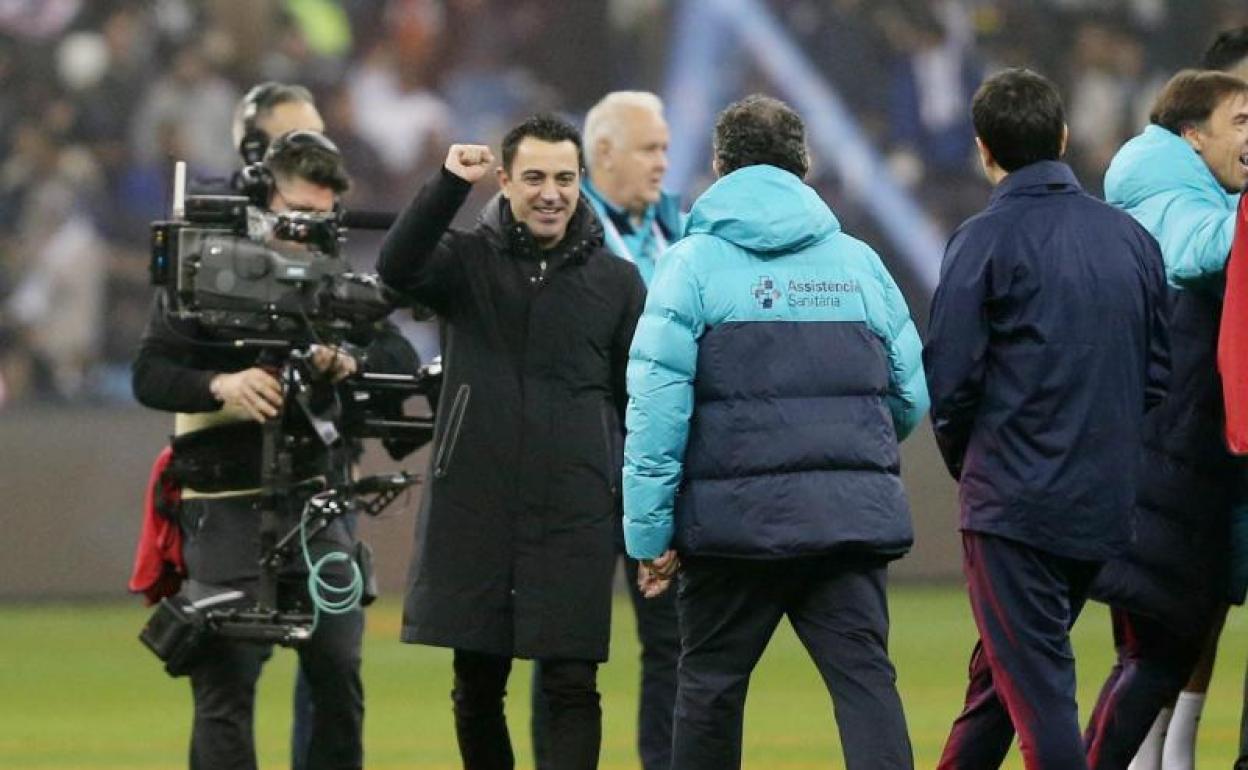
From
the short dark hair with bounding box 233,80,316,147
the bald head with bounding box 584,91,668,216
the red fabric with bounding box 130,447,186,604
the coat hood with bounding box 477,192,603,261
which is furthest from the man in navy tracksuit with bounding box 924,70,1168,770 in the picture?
the short dark hair with bounding box 233,80,316,147

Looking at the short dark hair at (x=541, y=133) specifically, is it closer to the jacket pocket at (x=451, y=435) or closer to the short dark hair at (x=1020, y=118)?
the jacket pocket at (x=451, y=435)

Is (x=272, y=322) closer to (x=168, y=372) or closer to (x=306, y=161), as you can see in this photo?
(x=168, y=372)

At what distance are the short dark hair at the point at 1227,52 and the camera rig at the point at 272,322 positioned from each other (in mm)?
2857

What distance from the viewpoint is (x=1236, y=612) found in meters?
15.4

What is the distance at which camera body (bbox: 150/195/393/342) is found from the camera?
305 inches

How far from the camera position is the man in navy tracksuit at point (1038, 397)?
22.9ft

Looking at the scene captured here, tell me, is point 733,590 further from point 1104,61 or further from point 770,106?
point 1104,61

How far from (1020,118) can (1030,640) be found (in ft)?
4.46

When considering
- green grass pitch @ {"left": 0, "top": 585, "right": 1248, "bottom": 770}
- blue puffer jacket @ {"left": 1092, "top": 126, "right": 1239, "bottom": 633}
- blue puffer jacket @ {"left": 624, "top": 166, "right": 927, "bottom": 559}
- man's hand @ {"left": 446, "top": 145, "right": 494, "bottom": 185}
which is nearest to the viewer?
blue puffer jacket @ {"left": 624, "top": 166, "right": 927, "bottom": 559}

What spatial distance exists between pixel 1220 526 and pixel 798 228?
1656 mm

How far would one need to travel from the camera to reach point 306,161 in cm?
820

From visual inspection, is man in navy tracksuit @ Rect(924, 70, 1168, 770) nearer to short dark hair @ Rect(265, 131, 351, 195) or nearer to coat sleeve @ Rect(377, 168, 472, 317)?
coat sleeve @ Rect(377, 168, 472, 317)

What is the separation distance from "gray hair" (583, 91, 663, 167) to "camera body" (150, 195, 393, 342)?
1760 millimetres

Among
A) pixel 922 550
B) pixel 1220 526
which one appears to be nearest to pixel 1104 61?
pixel 922 550
